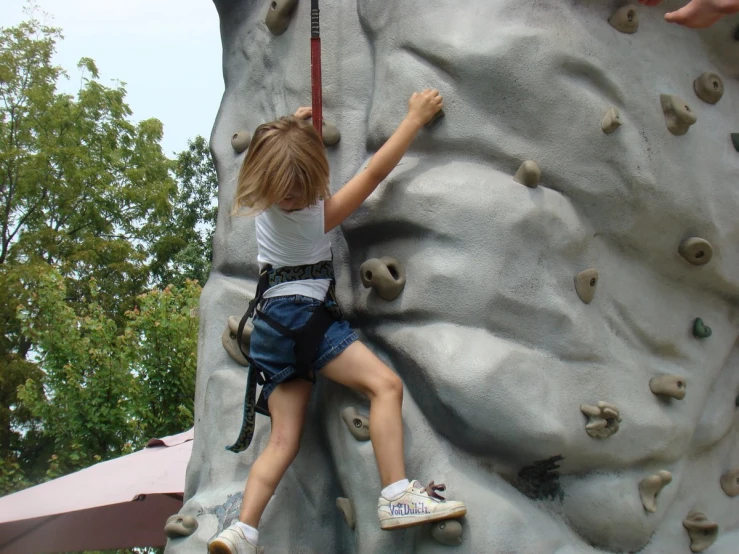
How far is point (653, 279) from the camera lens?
324cm

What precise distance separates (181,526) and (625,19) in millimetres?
2223

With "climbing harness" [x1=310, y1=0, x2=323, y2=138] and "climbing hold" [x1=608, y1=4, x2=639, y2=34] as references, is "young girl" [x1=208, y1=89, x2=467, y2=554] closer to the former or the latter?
"climbing harness" [x1=310, y1=0, x2=323, y2=138]

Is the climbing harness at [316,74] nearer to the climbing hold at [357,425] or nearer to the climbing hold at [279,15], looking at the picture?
the climbing hold at [279,15]

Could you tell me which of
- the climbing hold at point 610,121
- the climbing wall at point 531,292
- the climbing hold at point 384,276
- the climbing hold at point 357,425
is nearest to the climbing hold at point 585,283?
the climbing wall at point 531,292

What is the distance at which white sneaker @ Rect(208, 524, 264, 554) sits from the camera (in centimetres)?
258

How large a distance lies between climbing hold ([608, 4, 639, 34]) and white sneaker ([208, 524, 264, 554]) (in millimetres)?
2040

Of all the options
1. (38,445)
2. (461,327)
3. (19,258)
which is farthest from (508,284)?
(19,258)

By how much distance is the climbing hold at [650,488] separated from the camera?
2967 millimetres

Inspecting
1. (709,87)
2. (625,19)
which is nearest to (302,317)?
(625,19)

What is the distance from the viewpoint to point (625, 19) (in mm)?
3164

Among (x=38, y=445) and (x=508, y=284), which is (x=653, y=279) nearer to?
(x=508, y=284)

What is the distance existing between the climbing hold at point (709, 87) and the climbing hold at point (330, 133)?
1273 millimetres

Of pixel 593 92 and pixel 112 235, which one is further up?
pixel 112 235

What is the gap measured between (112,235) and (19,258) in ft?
4.91
